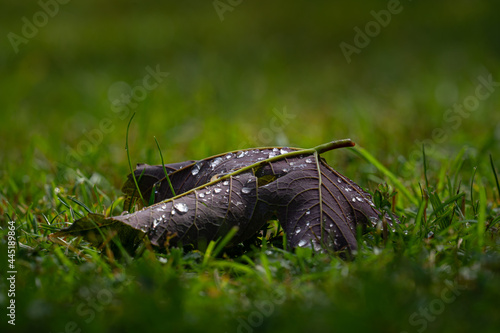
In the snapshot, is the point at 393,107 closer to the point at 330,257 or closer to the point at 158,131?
the point at 158,131

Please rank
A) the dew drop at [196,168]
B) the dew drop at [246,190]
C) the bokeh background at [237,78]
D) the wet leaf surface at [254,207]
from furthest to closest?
the bokeh background at [237,78] → the dew drop at [196,168] → the dew drop at [246,190] → the wet leaf surface at [254,207]

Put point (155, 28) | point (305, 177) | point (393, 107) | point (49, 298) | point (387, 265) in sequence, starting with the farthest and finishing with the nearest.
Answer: point (155, 28)
point (393, 107)
point (305, 177)
point (387, 265)
point (49, 298)

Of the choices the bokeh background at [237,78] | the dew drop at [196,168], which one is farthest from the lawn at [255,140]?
the dew drop at [196,168]

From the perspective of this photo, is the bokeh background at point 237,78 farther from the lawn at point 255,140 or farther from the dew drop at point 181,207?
the dew drop at point 181,207

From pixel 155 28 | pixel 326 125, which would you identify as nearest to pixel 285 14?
pixel 155 28

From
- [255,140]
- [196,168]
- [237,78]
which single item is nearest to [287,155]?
[196,168]

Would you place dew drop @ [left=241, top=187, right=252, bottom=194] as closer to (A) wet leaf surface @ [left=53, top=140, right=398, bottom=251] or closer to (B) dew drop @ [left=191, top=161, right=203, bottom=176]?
(A) wet leaf surface @ [left=53, top=140, right=398, bottom=251]
